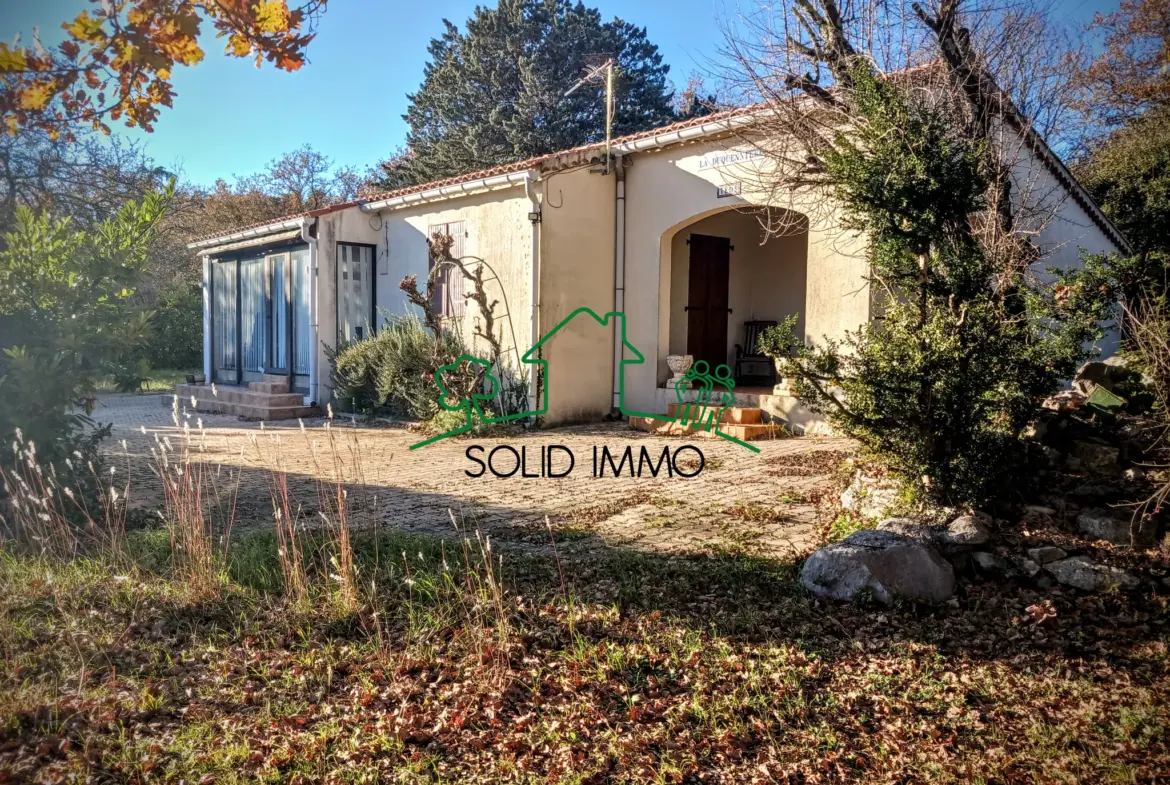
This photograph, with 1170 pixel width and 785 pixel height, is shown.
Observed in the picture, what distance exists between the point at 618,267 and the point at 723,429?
3.25m

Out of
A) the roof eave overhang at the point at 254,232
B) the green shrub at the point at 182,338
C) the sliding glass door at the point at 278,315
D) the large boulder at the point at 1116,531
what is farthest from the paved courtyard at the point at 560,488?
the green shrub at the point at 182,338

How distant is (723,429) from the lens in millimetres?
9859

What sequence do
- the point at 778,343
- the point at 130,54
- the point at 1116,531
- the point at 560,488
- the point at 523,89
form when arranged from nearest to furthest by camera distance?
the point at 130,54 < the point at 1116,531 < the point at 778,343 < the point at 560,488 < the point at 523,89

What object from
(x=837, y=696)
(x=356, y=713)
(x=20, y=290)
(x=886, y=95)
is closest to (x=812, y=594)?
(x=837, y=696)

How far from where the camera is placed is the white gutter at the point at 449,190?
10.8 m

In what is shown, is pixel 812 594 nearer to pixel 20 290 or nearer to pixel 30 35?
pixel 30 35

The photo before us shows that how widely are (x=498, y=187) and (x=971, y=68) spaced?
21.6ft

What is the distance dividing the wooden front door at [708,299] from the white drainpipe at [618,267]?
118 cm

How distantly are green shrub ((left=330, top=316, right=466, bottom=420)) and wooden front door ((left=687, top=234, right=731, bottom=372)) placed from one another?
3.64 meters

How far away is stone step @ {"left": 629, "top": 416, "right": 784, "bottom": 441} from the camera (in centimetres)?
962

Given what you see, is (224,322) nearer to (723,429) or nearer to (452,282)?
(452,282)

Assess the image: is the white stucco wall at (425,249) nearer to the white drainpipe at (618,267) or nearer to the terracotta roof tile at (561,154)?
the terracotta roof tile at (561,154)

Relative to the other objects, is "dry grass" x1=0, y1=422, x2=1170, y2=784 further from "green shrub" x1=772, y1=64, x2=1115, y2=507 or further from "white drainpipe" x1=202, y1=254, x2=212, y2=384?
"white drainpipe" x1=202, y1=254, x2=212, y2=384

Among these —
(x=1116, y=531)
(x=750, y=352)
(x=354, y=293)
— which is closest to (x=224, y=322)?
(x=354, y=293)
